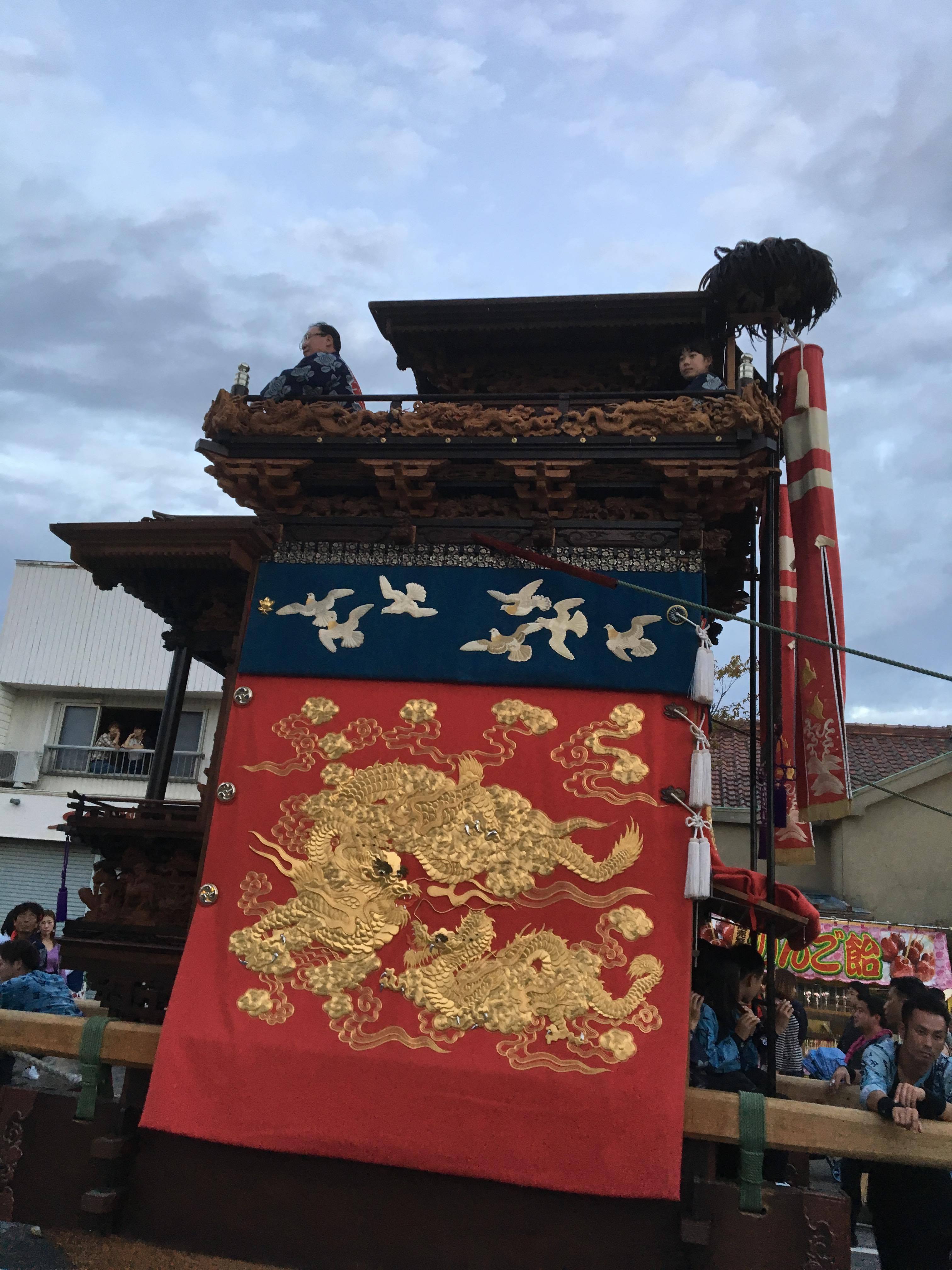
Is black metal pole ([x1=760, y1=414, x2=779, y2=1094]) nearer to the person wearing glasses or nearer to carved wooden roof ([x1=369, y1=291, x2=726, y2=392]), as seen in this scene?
carved wooden roof ([x1=369, y1=291, x2=726, y2=392])

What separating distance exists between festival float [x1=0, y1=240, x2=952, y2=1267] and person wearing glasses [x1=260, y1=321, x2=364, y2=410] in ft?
1.09

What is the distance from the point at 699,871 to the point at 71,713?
1915 centimetres

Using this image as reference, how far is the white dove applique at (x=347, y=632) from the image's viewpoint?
6.71m

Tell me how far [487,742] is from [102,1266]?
4034 millimetres

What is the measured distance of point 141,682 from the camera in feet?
67.6

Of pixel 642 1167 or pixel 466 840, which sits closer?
pixel 642 1167

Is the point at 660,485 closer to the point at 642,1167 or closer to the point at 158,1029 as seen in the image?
the point at 642,1167

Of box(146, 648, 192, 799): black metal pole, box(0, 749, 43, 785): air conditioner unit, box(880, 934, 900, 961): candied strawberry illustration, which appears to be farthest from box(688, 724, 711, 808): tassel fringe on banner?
box(0, 749, 43, 785): air conditioner unit

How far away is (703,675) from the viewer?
6.01 meters

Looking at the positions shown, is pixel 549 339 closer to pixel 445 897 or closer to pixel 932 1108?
pixel 445 897

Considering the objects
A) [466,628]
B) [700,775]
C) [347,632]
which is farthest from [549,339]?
[700,775]

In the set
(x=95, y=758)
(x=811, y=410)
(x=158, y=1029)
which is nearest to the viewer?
(x=158, y=1029)

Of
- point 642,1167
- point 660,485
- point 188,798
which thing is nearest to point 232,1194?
point 642,1167

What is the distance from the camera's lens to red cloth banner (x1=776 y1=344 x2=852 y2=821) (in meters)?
6.63
